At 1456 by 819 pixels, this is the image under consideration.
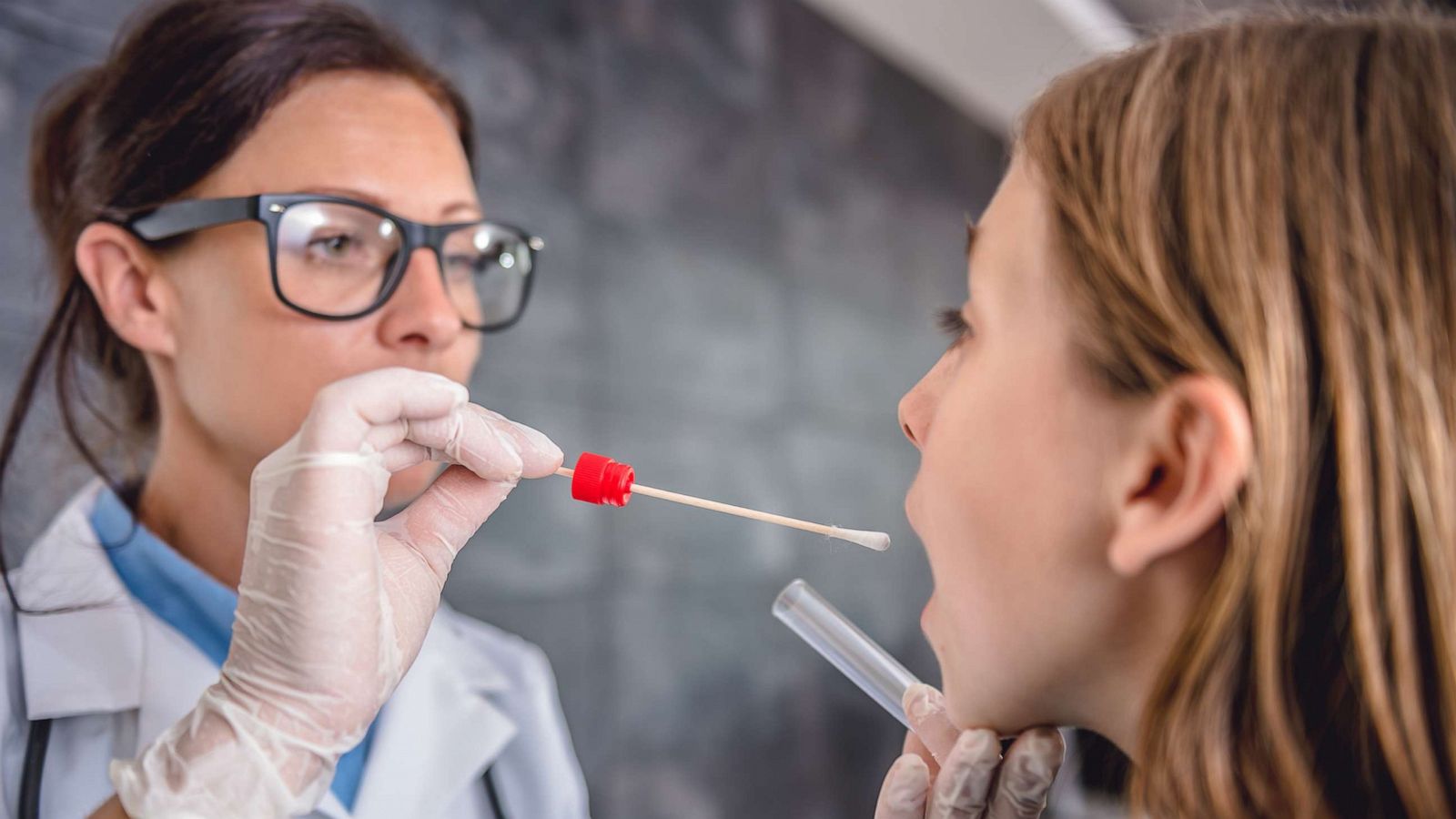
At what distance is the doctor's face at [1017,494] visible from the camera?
26.1 inches

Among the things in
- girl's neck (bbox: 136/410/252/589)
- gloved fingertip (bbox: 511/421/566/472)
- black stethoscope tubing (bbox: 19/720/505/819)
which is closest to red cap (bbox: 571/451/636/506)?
gloved fingertip (bbox: 511/421/566/472)

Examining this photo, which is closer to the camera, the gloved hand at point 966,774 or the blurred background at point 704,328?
the gloved hand at point 966,774

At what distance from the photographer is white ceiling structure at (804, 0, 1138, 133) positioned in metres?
2.70

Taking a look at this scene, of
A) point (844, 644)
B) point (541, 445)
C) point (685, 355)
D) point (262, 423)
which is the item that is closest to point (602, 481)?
point (541, 445)

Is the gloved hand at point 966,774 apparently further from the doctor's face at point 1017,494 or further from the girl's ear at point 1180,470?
the girl's ear at point 1180,470

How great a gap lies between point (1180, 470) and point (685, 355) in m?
1.59

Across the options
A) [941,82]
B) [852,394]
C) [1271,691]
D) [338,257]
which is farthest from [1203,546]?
[941,82]

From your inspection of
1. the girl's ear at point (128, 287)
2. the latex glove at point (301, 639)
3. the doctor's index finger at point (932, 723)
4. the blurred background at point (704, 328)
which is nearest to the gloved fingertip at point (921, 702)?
the doctor's index finger at point (932, 723)

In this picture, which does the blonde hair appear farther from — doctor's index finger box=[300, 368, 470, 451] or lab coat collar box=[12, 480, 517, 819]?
lab coat collar box=[12, 480, 517, 819]

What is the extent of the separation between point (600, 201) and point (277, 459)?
4.21 feet

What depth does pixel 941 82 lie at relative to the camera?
3355 millimetres

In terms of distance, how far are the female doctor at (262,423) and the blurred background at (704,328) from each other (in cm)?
20

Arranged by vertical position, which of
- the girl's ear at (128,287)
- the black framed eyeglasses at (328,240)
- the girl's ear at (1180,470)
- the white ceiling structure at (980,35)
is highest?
the white ceiling structure at (980,35)

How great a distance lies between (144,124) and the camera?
0.98 m
